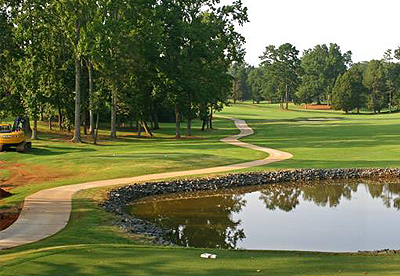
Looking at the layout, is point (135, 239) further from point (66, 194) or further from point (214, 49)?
point (214, 49)

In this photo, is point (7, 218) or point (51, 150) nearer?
point (7, 218)

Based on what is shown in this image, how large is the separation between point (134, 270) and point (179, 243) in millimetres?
6749

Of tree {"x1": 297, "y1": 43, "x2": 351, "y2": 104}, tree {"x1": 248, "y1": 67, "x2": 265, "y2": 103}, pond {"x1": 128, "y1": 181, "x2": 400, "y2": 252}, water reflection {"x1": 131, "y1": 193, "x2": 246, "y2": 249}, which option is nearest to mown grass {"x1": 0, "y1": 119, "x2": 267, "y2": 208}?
pond {"x1": 128, "y1": 181, "x2": 400, "y2": 252}

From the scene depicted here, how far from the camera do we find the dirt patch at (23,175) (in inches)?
1028

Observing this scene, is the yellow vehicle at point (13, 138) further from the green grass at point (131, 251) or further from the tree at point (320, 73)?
the tree at point (320, 73)

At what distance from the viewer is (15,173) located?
95.0 ft

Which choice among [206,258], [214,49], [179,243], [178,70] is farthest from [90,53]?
[206,258]

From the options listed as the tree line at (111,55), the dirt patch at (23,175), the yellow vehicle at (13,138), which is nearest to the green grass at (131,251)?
the dirt patch at (23,175)

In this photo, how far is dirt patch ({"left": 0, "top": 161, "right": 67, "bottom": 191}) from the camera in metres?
26.1

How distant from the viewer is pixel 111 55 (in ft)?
152

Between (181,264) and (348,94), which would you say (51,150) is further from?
(348,94)

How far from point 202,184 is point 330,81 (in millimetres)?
131236

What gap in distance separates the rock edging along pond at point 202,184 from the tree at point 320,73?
11177 centimetres

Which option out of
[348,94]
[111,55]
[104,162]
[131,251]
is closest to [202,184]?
[104,162]
